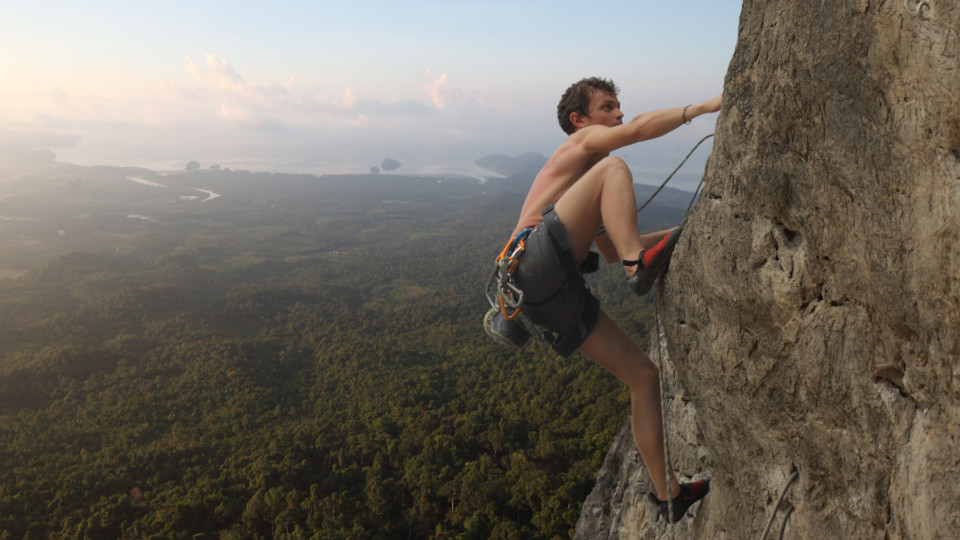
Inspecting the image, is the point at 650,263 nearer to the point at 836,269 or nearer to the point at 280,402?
the point at 836,269

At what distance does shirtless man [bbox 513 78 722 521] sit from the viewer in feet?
10.4

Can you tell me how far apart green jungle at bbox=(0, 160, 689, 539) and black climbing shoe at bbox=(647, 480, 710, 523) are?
55.3 feet

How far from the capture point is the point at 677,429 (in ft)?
15.5

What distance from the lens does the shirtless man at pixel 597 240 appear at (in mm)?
3168

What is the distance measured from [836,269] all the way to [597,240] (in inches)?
62.8

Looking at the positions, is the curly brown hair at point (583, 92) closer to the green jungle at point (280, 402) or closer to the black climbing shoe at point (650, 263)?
the black climbing shoe at point (650, 263)

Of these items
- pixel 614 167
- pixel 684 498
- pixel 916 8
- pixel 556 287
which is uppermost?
pixel 916 8

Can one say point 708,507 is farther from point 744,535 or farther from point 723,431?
point 723,431

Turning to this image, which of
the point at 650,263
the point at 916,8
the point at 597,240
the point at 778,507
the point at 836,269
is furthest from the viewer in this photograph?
the point at 597,240

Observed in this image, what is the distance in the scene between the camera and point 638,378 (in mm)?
3695

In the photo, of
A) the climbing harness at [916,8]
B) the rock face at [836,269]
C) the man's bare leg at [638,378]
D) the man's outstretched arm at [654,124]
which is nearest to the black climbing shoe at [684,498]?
the man's bare leg at [638,378]

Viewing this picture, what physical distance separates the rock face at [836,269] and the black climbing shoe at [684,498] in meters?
0.42

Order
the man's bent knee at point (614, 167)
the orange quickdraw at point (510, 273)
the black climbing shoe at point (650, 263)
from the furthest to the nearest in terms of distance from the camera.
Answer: the orange quickdraw at point (510, 273)
the black climbing shoe at point (650, 263)
the man's bent knee at point (614, 167)

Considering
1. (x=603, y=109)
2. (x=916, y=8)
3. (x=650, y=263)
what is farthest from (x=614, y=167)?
(x=916, y=8)
